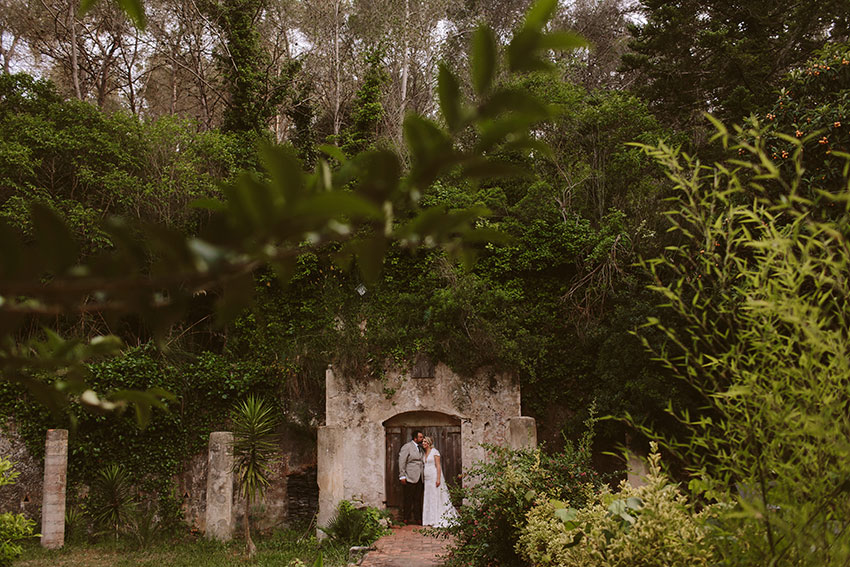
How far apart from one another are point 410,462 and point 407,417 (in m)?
0.77

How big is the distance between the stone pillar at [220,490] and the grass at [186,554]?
0.22 meters

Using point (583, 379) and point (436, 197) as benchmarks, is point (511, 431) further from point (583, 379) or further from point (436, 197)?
point (436, 197)

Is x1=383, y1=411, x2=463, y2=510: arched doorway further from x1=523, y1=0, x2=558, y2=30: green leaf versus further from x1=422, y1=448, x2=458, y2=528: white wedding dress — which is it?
x1=523, y1=0, x2=558, y2=30: green leaf

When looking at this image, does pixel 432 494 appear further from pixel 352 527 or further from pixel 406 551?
pixel 406 551

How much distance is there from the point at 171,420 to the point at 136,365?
114cm

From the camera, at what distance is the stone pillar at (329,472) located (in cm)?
912

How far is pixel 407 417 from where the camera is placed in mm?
10445

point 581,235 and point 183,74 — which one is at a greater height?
point 183,74

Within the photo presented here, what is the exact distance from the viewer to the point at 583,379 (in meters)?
10.3

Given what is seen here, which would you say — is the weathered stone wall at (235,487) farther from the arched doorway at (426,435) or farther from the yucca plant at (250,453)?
the yucca plant at (250,453)

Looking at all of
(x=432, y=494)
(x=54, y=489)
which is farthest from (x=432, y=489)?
(x=54, y=489)

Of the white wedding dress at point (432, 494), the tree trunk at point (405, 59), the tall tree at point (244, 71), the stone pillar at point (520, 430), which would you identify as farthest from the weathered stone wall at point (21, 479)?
the tree trunk at point (405, 59)

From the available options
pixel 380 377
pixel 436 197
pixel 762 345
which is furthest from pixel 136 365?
pixel 762 345

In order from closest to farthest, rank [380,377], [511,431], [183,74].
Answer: [511,431] < [380,377] < [183,74]
